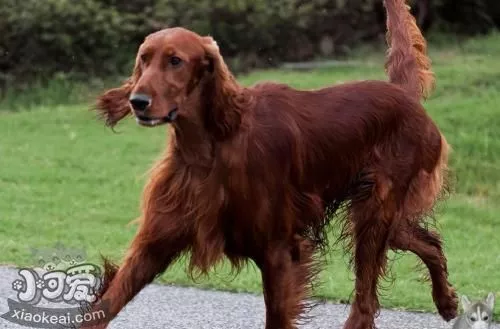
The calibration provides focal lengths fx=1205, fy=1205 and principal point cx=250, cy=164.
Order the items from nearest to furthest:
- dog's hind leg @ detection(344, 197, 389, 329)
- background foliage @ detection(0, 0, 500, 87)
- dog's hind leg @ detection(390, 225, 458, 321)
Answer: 1. dog's hind leg @ detection(344, 197, 389, 329)
2. dog's hind leg @ detection(390, 225, 458, 321)
3. background foliage @ detection(0, 0, 500, 87)

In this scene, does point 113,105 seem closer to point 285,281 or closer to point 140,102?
point 140,102

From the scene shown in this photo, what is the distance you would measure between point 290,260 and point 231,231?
14.5 inches

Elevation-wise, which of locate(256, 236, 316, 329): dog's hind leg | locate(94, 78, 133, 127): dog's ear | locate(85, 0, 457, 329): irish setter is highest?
locate(94, 78, 133, 127): dog's ear

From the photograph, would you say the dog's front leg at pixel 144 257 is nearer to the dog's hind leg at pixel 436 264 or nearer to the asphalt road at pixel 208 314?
the asphalt road at pixel 208 314

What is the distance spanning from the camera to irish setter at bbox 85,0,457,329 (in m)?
4.76

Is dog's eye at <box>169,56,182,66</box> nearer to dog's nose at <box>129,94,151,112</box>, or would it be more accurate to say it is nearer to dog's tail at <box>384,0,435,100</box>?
dog's nose at <box>129,94,151,112</box>

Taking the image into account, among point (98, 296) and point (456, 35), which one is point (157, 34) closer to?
point (98, 296)

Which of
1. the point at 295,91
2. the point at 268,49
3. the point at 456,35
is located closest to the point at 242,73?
the point at 268,49

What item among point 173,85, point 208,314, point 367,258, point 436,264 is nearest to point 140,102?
point 173,85

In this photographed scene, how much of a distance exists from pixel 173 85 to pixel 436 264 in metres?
2.64

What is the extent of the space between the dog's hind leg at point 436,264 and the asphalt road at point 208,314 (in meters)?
0.23

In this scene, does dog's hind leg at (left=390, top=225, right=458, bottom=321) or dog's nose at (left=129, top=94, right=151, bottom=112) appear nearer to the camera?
dog's nose at (left=129, top=94, right=151, bottom=112)

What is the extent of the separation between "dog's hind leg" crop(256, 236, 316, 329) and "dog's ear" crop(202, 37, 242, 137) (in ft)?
2.01

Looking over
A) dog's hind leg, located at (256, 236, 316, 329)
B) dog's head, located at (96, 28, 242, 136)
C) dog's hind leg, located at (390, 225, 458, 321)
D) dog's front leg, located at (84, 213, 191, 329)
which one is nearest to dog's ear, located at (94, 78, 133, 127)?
dog's head, located at (96, 28, 242, 136)
